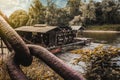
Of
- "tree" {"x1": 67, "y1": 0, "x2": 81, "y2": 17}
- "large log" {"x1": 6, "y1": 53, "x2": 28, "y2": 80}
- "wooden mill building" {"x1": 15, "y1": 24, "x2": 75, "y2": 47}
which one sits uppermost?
"large log" {"x1": 6, "y1": 53, "x2": 28, "y2": 80}

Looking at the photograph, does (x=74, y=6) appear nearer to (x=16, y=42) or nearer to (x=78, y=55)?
(x=78, y=55)

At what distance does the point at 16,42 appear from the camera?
1.97m

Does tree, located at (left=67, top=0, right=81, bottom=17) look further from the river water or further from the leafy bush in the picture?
the leafy bush

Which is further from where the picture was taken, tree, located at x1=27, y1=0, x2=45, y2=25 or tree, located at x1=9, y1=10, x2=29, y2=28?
tree, located at x1=27, y1=0, x2=45, y2=25

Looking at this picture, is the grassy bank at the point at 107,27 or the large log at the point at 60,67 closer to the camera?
the large log at the point at 60,67

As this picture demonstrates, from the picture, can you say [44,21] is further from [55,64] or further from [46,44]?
[55,64]

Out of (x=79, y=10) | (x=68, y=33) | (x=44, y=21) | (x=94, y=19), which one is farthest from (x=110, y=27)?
(x=68, y=33)

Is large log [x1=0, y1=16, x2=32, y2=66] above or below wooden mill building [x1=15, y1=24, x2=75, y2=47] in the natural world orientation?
above

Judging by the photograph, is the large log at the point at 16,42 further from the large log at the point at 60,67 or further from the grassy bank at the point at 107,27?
the grassy bank at the point at 107,27

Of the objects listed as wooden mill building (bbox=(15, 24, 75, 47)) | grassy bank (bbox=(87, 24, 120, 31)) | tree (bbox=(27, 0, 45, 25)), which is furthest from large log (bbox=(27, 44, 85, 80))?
grassy bank (bbox=(87, 24, 120, 31))

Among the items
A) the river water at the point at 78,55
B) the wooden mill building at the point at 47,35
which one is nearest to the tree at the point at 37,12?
the river water at the point at 78,55

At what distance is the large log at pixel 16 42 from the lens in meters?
1.97

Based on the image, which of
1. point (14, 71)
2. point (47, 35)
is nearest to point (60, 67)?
point (14, 71)

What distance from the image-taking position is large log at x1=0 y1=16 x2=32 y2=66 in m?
1.97
